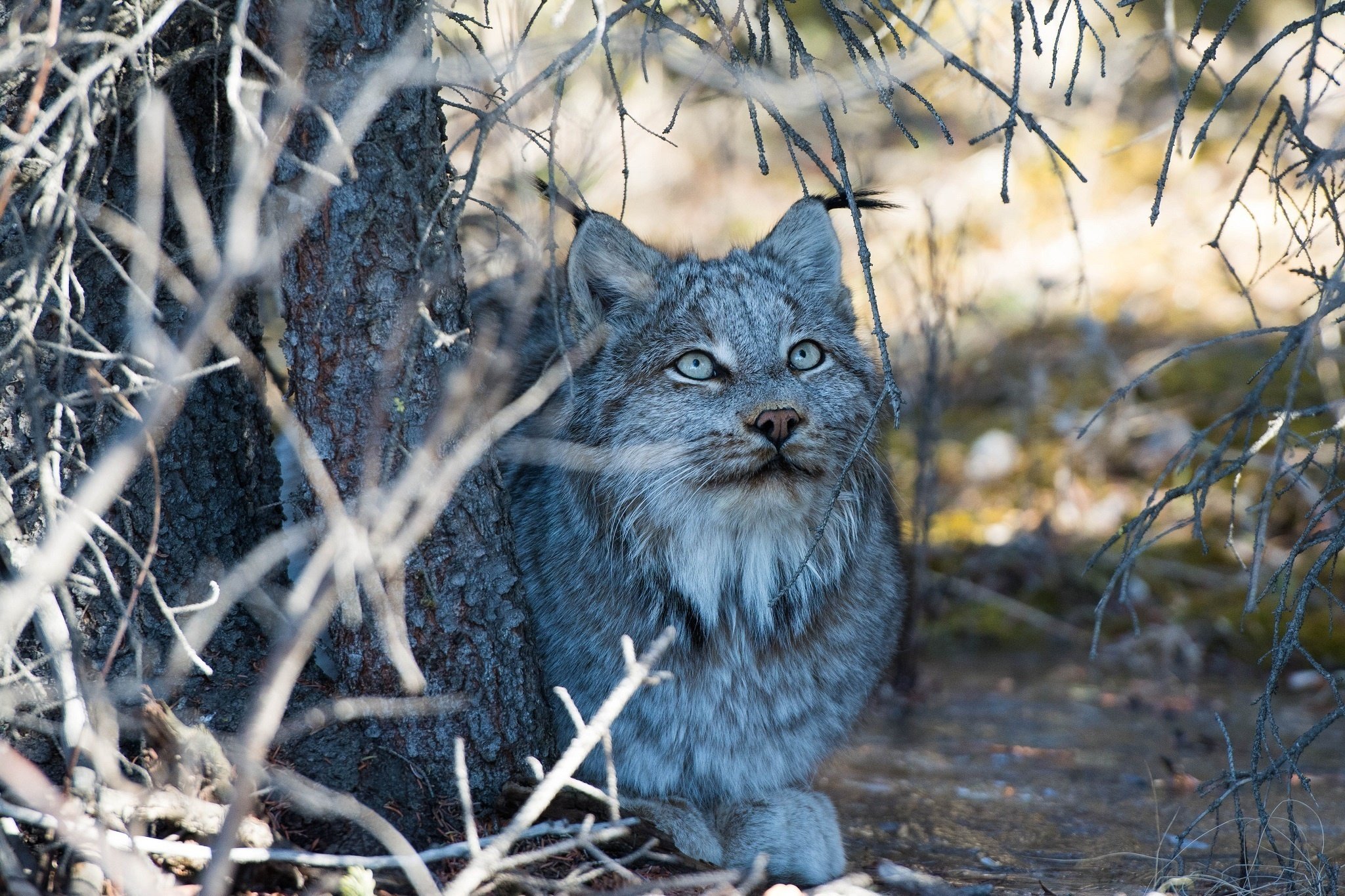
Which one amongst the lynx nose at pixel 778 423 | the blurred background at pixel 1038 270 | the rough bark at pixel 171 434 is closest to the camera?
the rough bark at pixel 171 434

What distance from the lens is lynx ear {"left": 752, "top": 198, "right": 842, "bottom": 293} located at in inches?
146

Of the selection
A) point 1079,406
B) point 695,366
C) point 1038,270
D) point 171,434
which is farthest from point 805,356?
point 1038,270

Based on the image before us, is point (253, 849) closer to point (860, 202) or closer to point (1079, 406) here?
point (860, 202)

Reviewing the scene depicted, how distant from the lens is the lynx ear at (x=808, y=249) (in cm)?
370

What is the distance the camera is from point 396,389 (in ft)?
8.54

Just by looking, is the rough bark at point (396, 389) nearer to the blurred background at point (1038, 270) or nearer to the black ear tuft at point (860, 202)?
the blurred background at point (1038, 270)

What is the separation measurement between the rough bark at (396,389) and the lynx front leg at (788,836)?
73cm

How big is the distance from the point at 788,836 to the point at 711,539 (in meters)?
0.80

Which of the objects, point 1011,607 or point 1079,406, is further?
point 1079,406

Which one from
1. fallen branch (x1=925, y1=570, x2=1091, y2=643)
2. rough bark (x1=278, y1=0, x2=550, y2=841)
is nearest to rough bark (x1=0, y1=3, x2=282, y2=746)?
rough bark (x1=278, y1=0, x2=550, y2=841)

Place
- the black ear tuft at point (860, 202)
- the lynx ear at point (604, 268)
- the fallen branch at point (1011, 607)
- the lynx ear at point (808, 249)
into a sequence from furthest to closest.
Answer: the fallen branch at point (1011, 607), the lynx ear at point (808, 249), the black ear tuft at point (860, 202), the lynx ear at point (604, 268)

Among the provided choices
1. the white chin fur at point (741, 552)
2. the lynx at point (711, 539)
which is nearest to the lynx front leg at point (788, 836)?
the lynx at point (711, 539)

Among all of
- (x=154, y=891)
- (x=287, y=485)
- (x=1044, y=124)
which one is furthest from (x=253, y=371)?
(x=1044, y=124)

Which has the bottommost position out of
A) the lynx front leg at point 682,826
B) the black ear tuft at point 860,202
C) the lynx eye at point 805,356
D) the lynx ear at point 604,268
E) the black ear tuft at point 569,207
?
the lynx front leg at point 682,826
